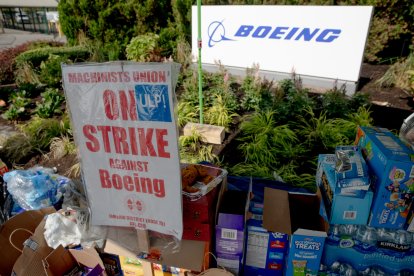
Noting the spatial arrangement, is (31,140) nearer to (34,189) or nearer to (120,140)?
(34,189)

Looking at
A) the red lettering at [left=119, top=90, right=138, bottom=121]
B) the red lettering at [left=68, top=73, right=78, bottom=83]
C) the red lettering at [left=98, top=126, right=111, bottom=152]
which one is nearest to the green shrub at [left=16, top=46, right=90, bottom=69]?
the red lettering at [left=68, top=73, right=78, bottom=83]

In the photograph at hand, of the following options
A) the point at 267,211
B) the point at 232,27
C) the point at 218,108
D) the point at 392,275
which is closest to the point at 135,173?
the point at 267,211

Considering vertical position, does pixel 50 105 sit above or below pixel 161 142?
below

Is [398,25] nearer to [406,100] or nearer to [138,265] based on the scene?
[406,100]

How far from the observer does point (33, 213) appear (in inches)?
105

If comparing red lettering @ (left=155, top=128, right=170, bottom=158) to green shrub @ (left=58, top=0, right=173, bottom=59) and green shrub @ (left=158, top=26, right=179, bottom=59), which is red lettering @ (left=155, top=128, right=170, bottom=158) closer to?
green shrub @ (left=158, top=26, right=179, bottom=59)

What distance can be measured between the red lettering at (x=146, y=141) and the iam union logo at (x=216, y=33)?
5707 millimetres

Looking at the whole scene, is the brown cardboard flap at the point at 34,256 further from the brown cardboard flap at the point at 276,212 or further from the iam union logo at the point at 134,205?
the brown cardboard flap at the point at 276,212

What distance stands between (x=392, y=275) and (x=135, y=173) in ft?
6.72

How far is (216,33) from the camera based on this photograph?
6.97 m

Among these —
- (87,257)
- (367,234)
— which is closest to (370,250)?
(367,234)

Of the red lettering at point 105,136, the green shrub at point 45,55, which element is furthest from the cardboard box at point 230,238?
the green shrub at point 45,55

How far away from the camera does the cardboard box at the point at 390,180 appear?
6.14 feet

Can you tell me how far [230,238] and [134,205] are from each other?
73 centimetres
